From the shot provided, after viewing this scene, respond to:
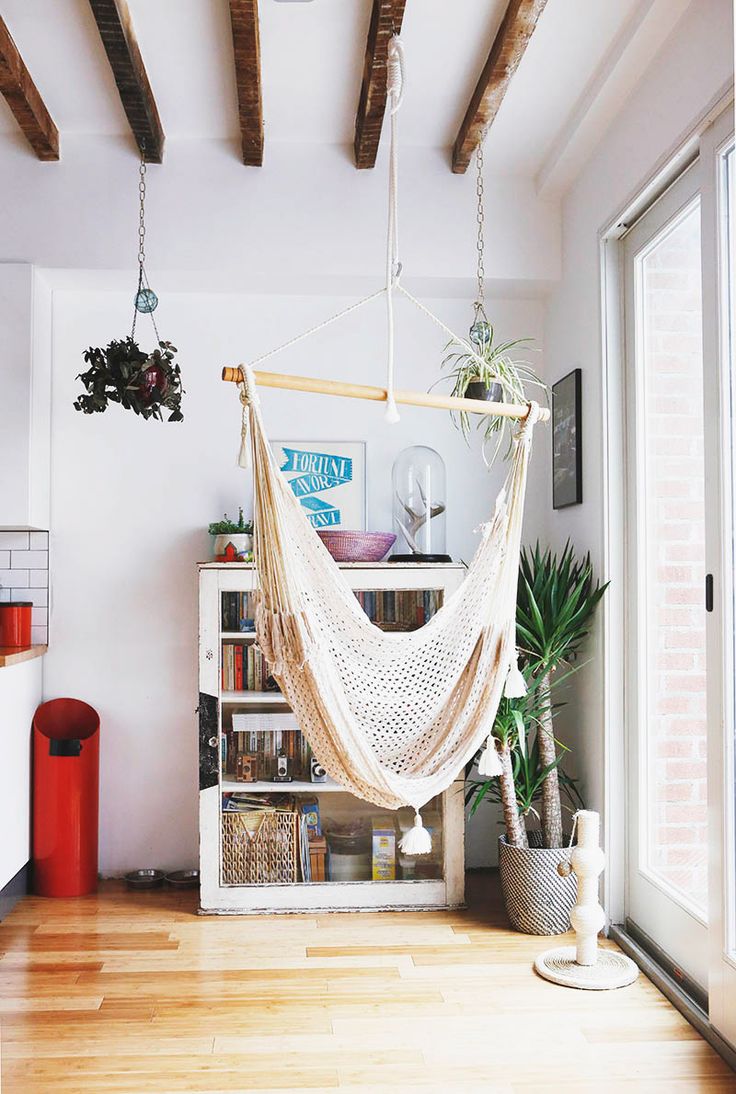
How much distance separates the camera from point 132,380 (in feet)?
10.5

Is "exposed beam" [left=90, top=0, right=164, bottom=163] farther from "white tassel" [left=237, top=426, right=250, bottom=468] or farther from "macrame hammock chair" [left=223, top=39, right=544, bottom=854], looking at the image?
"white tassel" [left=237, top=426, right=250, bottom=468]

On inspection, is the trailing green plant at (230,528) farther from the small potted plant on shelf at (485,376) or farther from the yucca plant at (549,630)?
the yucca plant at (549,630)

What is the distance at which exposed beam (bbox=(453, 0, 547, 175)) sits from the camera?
254cm

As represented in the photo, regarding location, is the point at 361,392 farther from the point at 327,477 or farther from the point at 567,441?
the point at 327,477

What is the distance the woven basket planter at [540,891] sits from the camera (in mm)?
3057

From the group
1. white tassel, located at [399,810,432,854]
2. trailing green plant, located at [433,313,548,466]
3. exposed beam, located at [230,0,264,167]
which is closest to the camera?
white tassel, located at [399,810,432,854]

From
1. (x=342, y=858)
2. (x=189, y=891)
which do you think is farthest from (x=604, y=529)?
(x=189, y=891)

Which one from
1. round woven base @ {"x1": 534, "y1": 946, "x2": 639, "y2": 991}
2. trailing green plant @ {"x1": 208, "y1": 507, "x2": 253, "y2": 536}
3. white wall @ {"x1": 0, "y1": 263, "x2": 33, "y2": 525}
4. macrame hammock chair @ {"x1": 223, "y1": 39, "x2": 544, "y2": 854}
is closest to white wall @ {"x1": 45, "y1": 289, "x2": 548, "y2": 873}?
trailing green plant @ {"x1": 208, "y1": 507, "x2": 253, "y2": 536}

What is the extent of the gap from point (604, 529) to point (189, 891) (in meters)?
1.94

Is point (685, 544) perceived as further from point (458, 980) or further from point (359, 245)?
point (359, 245)

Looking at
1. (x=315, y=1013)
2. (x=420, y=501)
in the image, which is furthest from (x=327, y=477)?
(x=315, y=1013)

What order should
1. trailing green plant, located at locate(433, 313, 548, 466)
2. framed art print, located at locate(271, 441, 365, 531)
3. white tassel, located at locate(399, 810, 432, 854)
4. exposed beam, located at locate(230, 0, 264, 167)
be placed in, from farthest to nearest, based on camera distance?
framed art print, located at locate(271, 441, 365, 531) < trailing green plant, located at locate(433, 313, 548, 466) < exposed beam, located at locate(230, 0, 264, 167) < white tassel, located at locate(399, 810, 432, 854)

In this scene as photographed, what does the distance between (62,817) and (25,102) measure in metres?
2.34

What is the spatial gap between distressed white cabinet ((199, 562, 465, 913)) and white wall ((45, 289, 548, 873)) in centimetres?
39
